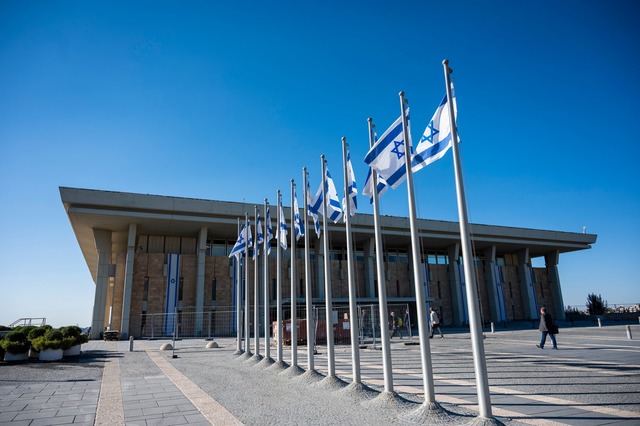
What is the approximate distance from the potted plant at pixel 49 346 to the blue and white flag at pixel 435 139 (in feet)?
59.4

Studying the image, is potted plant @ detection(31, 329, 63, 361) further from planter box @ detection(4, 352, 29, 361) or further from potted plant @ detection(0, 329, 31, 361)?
planter box @ detection(4, 352, 29, 361)

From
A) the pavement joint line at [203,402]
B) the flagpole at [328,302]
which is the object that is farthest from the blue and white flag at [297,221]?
the pavement joint line at [203,402]

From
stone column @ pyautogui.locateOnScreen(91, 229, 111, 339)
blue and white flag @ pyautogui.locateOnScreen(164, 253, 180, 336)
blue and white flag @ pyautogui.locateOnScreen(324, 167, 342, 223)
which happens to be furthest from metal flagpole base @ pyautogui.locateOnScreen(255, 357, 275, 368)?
stone column @ pyautogui.locateOnScreen(91, 229, 111, 339)

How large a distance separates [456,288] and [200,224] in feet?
103

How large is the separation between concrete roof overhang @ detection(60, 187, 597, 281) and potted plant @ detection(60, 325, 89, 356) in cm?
1569

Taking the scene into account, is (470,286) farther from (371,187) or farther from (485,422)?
(371,187)

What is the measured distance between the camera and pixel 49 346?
727 inches

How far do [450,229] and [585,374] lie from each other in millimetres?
39260

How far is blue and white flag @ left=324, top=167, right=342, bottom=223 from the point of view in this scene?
440 inches

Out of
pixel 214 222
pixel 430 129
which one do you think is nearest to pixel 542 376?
pixel 430 129

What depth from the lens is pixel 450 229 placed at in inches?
1918

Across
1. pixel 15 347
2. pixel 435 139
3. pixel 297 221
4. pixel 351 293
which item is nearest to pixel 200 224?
pixel 15 347

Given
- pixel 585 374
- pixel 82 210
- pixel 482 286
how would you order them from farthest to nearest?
pixel 482 286 < pixel 82 210 < pixel 585 374

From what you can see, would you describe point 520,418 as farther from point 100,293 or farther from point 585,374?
point 100,293
